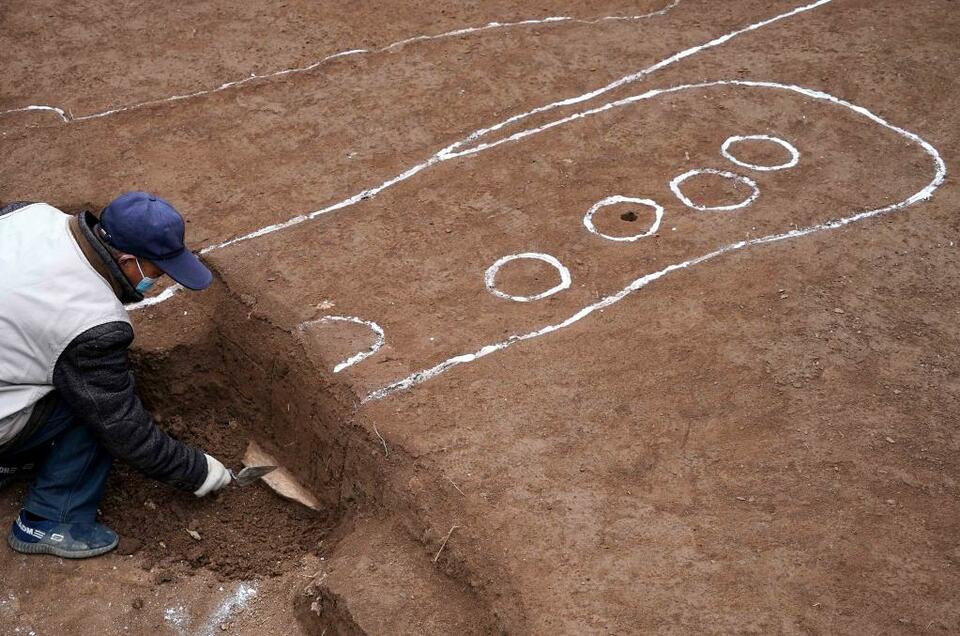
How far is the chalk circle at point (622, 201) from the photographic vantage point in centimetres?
630

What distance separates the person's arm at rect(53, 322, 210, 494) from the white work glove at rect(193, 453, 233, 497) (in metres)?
0.17

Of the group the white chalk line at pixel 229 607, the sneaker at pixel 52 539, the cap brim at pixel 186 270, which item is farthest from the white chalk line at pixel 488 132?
the white chalk line at pixel 229 607

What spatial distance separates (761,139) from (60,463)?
16.7 ft

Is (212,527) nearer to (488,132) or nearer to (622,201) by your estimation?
(622,201)

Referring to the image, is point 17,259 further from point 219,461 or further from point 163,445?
point 219,461

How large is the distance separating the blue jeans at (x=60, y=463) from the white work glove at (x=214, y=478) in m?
0.56

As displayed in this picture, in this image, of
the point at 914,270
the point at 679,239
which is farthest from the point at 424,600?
the point at 914,270

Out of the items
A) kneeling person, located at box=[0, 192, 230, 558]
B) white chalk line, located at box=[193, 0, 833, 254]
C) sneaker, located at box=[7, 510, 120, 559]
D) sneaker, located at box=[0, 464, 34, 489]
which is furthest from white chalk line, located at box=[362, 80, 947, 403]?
sneaker, located at box=[0, 464, 34, 489]

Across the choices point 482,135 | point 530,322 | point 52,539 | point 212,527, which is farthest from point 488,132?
point 52,539

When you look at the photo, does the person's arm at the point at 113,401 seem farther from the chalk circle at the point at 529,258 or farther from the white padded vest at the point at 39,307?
the chalk circle at the point at 529,258

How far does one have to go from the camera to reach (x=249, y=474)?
542cm

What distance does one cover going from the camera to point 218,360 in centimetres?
600

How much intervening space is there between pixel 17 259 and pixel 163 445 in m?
1.12

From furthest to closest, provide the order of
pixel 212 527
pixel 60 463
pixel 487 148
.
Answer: pixel 487 148 → pixel 212 527 → pixel 60 463
